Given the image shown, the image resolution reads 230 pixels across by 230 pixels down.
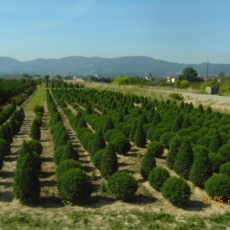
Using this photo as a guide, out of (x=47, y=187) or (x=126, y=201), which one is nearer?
(x=126, y=201)

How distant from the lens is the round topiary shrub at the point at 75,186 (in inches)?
344

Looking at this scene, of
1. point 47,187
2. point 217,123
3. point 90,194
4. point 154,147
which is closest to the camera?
point 90,194

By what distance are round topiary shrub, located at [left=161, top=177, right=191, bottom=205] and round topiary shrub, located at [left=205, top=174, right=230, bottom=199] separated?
82 cm

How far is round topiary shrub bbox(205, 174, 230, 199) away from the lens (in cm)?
900

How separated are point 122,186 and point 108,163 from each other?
5.77ft

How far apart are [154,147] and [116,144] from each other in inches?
61.5

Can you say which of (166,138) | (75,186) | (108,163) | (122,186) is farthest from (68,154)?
(166,138)

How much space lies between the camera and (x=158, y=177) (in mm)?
9734

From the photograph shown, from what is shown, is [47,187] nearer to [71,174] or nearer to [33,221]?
[71,174]

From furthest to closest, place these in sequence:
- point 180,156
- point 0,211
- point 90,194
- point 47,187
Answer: point 180,156, point 47,187, point 90,194, point 0,211

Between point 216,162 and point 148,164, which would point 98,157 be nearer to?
point 148,164

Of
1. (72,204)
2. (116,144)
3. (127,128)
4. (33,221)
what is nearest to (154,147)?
(116,144)

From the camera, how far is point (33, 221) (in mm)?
7832

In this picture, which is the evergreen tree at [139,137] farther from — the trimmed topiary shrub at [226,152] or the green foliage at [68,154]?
the green foliage at [68,154]
